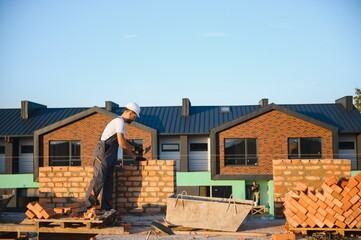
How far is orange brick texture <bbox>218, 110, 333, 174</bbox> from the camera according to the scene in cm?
2436

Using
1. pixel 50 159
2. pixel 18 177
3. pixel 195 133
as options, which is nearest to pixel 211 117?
pixel 195 133

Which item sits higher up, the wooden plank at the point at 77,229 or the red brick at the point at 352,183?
the red brick at the point at 352,183

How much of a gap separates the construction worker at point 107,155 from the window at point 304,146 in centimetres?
1847

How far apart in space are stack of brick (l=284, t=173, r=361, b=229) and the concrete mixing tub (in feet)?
2.79

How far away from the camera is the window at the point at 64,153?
990 inches

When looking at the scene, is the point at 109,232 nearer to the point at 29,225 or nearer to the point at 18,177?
the point at 29,225

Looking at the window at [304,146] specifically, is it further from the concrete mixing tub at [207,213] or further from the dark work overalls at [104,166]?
the dark work overalls at [104,166]

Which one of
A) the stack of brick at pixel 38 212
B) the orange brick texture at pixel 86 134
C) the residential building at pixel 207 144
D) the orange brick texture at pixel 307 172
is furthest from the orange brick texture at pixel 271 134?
the stack of brick at pixel 38 212

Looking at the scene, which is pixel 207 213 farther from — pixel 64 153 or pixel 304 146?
pixel 64 153

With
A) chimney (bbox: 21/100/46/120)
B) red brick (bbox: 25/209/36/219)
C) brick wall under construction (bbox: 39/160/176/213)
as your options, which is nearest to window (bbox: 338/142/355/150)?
brick wall under construction (bbox: 39/160/176/213)

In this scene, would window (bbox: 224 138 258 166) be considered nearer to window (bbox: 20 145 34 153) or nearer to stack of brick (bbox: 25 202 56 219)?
window (bbox: 20 145 34 153)

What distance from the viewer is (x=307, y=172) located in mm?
8797

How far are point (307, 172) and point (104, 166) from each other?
434cm

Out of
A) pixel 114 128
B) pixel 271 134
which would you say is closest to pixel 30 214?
pixel 114 128
